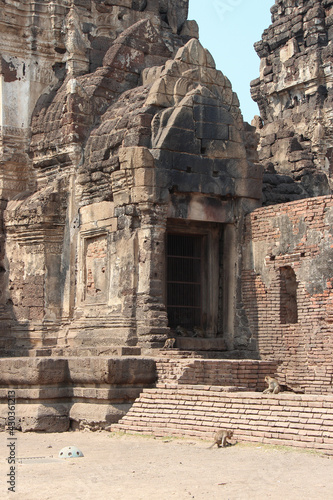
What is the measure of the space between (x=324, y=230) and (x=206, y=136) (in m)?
3.17

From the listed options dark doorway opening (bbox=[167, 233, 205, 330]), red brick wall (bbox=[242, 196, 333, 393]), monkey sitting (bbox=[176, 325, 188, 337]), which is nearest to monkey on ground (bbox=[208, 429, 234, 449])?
red brick wall (bbox=[242, 196, 333, 393])

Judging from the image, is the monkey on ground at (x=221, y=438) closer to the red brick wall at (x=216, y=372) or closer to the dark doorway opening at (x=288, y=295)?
the red brick wall at (x=216, y=372)

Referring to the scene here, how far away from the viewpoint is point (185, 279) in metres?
17.0

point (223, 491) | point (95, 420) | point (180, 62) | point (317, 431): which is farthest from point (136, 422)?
point (180, 62)

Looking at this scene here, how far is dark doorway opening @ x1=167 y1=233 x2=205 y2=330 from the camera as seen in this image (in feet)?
55.4

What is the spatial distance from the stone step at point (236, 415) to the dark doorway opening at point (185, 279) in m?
3.35

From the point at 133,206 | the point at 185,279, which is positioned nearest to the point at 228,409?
the point at 133,206

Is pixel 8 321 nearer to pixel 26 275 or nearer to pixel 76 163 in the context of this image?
pixel 26 275

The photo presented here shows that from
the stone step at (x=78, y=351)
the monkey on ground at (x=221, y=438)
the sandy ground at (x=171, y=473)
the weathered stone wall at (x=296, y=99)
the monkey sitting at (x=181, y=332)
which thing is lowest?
the sandy ground at (x=171, y=473)

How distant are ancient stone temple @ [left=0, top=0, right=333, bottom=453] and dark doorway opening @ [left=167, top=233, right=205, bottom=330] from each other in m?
0.03

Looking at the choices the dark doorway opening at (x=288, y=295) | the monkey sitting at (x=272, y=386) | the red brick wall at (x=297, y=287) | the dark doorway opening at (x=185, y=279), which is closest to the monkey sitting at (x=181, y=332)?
the dark doorway opening at (x=185, y=279)

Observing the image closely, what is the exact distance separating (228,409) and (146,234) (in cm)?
464

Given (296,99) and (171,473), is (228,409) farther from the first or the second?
(296,99)

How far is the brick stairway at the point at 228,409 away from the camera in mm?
10742
